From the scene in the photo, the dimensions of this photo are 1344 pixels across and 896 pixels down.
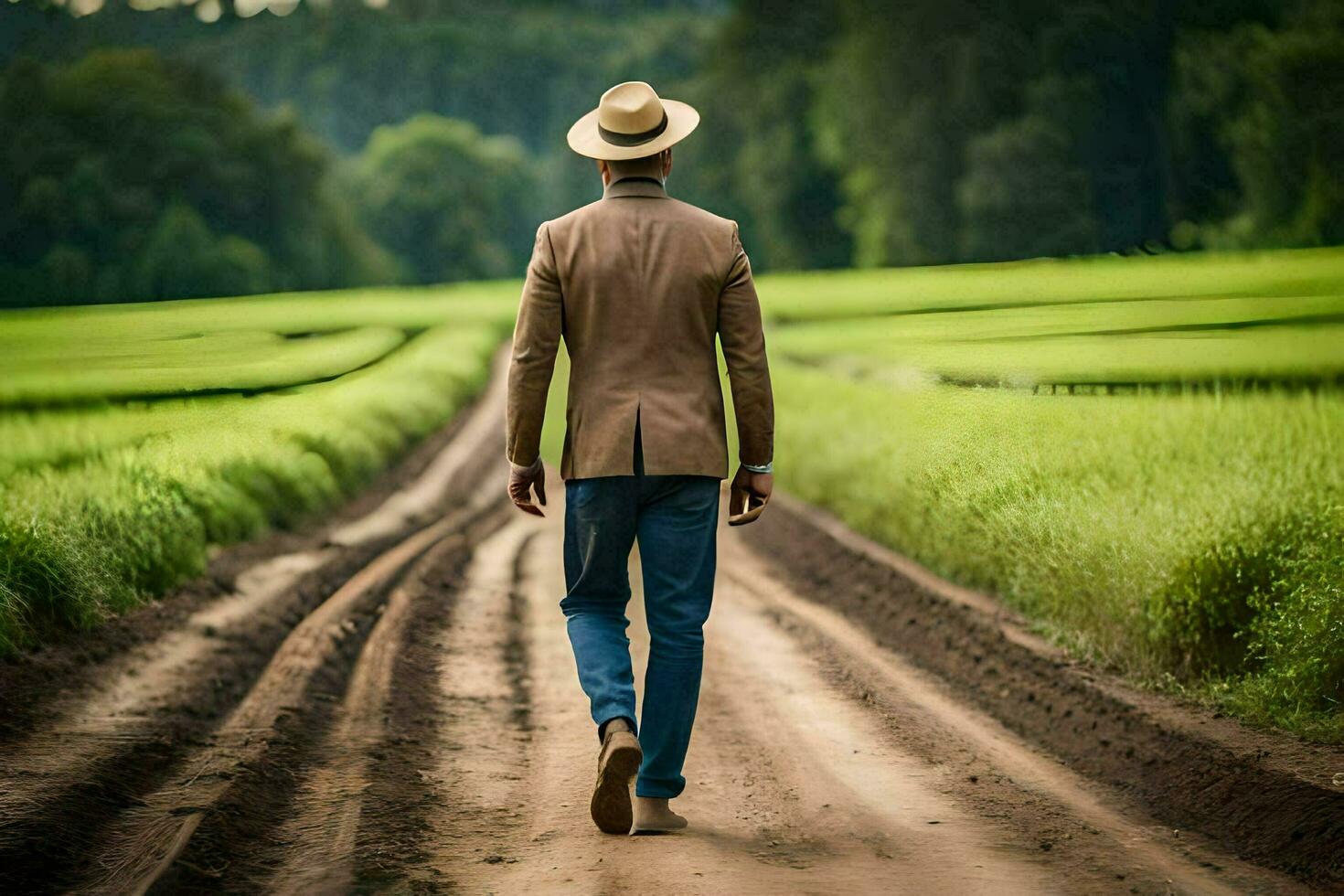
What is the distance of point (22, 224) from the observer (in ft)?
23.3

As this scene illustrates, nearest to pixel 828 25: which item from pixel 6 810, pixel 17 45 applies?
pixel 17 45

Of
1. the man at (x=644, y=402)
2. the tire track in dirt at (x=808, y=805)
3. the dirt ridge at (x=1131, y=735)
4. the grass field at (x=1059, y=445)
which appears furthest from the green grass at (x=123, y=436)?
the dirt ridge at (x=1131, y=735)

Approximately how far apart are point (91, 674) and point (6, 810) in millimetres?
2029

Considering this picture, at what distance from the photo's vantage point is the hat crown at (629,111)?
3.86 meters

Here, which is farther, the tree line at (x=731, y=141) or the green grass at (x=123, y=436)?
the tree line at (x=731, y=141)

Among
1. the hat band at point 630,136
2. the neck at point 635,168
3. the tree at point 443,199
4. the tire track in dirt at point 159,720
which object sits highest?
the tree at point 443,199

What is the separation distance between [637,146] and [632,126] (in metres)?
0.06

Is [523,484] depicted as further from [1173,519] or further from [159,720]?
[1173,519]

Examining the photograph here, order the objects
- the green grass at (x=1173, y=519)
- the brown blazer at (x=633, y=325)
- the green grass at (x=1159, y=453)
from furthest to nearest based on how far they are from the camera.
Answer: the green grass at (x=1159, y=453), the green grass at (x=1173, y=519), the brown blazer at (x=633, y=325)

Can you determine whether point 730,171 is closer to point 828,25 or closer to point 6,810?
point 828,25

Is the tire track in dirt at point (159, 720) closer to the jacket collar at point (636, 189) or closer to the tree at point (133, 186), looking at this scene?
the tree at point (133, 186)

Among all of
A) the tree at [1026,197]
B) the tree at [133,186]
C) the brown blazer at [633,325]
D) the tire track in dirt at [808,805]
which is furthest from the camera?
the tree at [1026,197]

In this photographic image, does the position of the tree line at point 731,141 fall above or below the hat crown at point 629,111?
above

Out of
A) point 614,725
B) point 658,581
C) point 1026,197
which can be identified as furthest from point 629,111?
point 1026,197
